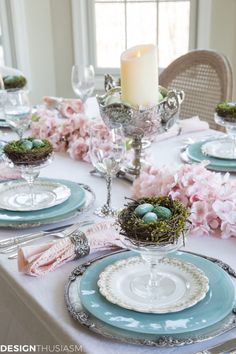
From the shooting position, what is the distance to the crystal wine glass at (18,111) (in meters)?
1.50

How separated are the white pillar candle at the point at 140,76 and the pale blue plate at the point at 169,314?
21.9 inches

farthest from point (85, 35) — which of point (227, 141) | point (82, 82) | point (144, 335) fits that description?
point (144, 335)

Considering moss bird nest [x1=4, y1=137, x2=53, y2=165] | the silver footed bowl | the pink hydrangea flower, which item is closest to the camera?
the pink hydrangea flower

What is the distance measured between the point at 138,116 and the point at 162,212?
51 cm

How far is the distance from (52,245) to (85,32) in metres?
2.38

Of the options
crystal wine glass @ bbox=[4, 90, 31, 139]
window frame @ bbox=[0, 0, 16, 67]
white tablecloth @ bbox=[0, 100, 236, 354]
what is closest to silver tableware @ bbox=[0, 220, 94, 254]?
white tablecloth @ bbox=[0, 100, 236, 354]

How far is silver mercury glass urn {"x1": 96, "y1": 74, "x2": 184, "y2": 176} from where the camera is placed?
3.95ft

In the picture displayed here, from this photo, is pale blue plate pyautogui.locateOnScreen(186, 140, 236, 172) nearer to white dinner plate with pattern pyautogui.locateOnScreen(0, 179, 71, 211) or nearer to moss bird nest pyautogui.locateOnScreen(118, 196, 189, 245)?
white dinner plate with pattern pyautogui.locateOnScreen(0, 179, 71, 211)

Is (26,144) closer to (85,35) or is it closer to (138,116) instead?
(138,116)

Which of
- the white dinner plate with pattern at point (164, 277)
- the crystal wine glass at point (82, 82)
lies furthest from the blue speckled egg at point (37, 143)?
the crystal wine glass at point (82, 82)

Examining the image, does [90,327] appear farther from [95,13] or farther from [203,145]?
[95,13]

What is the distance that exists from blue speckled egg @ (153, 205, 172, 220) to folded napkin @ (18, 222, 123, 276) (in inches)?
6.3

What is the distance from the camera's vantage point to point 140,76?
47.7 inches

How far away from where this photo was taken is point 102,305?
0.72m
